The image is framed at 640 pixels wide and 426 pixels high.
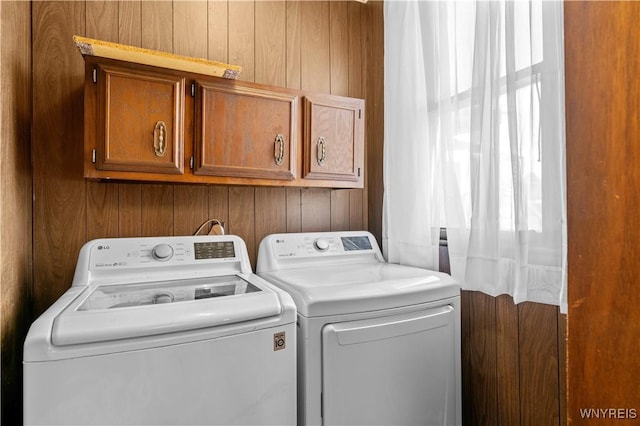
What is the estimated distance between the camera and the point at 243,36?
6.37 ft

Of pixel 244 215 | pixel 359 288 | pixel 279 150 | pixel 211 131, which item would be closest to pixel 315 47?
pixel 279 150

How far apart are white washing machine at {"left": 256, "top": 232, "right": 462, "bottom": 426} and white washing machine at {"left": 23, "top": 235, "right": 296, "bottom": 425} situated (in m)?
0.09

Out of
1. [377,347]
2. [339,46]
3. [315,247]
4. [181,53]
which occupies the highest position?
[339,46]

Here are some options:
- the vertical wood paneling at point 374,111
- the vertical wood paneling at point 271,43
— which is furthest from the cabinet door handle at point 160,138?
the vertical wood paneling at point 374,111

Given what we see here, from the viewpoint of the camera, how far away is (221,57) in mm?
1891

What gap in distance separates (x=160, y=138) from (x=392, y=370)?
131cm

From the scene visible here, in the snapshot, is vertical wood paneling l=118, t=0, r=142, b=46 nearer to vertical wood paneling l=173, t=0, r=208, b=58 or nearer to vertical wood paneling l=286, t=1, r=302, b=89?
vertical wood paneling l=173, t=0, r=208, b=58

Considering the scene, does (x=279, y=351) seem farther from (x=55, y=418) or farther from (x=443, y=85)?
(x=443, y=85)

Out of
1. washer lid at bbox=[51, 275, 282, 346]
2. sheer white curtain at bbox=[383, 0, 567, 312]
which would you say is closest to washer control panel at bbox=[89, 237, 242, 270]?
washer lid at bbox=[51, 275, 282, 346]

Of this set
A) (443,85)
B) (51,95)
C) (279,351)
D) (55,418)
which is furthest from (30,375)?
(443,85)

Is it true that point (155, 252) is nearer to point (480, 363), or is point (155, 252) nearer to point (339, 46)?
point (480, 363)

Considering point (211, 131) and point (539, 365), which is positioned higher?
point (211, 131)

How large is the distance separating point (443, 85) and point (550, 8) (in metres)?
0.51

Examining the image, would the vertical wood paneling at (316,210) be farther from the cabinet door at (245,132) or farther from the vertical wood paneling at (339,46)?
the vertical wood paneling at (339,46)
